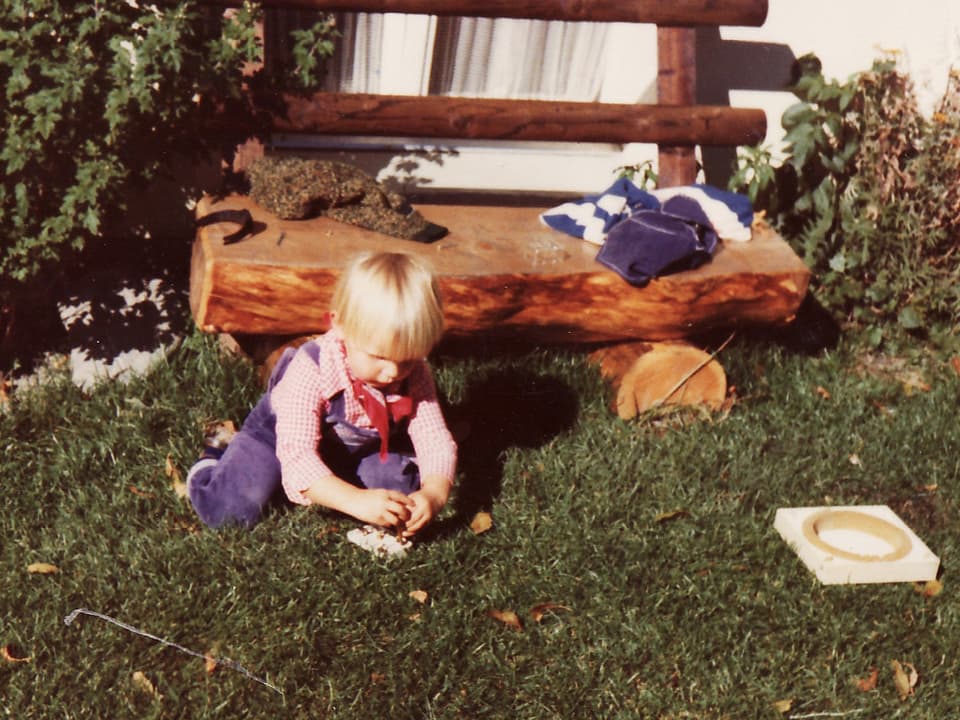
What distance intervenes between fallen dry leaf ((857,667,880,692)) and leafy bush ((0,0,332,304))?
9.68 feet

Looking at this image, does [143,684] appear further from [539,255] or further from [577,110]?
[577,110]

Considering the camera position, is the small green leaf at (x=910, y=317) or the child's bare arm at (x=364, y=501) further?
the small green leaf at (x=910, y=317)

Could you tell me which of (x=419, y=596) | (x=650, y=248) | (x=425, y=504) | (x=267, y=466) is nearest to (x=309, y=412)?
(x=267, y=466)

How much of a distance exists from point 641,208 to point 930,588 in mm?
1826

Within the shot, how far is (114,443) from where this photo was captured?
3.77 m

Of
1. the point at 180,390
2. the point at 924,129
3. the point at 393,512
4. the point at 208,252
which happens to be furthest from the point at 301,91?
the point at 924,129

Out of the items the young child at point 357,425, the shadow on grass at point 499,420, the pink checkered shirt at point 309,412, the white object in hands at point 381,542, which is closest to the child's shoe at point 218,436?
the young child at point 357,425

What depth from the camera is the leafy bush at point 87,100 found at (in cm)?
371

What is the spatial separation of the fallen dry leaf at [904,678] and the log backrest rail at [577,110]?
2.43 metres

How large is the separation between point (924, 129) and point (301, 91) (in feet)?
9.41

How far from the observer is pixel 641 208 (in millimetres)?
4371

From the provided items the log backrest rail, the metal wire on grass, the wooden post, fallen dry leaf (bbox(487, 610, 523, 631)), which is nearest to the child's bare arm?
fallen dry leaf (bbox(487, 610, 523, 631))

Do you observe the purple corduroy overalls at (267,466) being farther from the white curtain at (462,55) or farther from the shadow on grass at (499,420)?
the white curtain at (462,55)

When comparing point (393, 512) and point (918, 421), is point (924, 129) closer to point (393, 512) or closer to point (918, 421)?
point (918, 421)
